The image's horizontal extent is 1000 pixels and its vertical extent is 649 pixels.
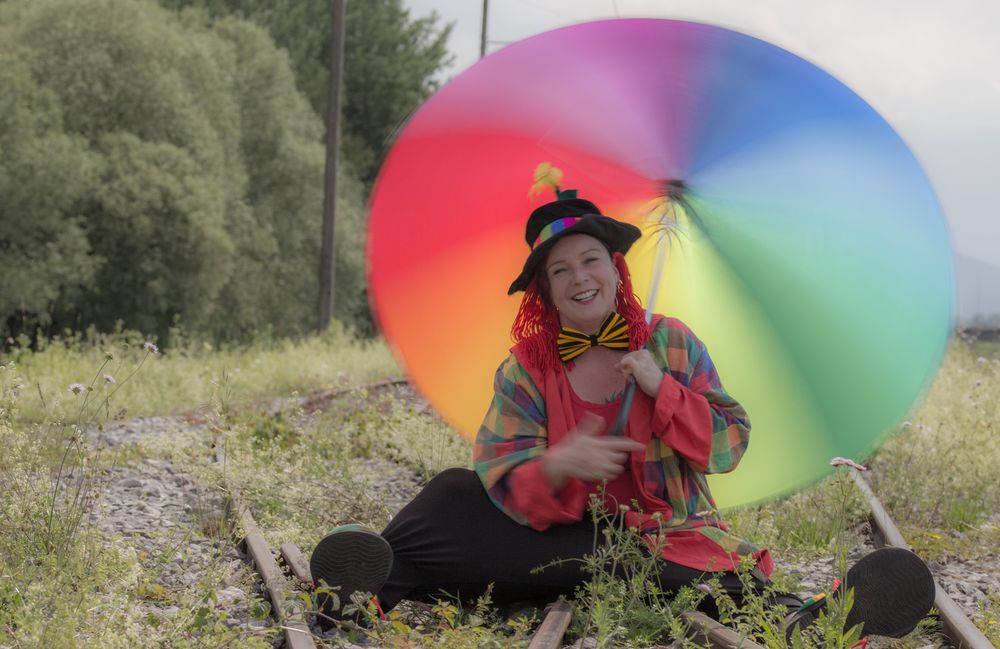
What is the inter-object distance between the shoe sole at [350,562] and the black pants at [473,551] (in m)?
0.22

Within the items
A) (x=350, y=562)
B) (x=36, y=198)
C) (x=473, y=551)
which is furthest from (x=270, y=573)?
(x=36, y=198)

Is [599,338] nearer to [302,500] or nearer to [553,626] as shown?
[553,626]

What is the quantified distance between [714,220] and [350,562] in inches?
75.6

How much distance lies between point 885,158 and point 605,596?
6.43 feet

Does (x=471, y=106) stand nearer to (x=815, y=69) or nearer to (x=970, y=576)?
(x=815, y=69)

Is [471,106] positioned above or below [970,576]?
above

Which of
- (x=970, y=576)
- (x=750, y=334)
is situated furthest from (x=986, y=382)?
(x=750, y=334)

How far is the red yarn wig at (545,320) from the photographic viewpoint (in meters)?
4.11

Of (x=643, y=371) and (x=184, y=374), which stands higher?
(x=643, y=371)

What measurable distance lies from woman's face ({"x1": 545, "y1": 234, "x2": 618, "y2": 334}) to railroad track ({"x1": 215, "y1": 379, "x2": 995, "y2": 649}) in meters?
1.06

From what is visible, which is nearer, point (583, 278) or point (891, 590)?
point (891, 590)

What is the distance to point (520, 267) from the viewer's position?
466 centimetres

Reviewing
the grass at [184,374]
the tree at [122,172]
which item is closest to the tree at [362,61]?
the tree at [122,172]

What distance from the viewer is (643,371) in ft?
12.5
